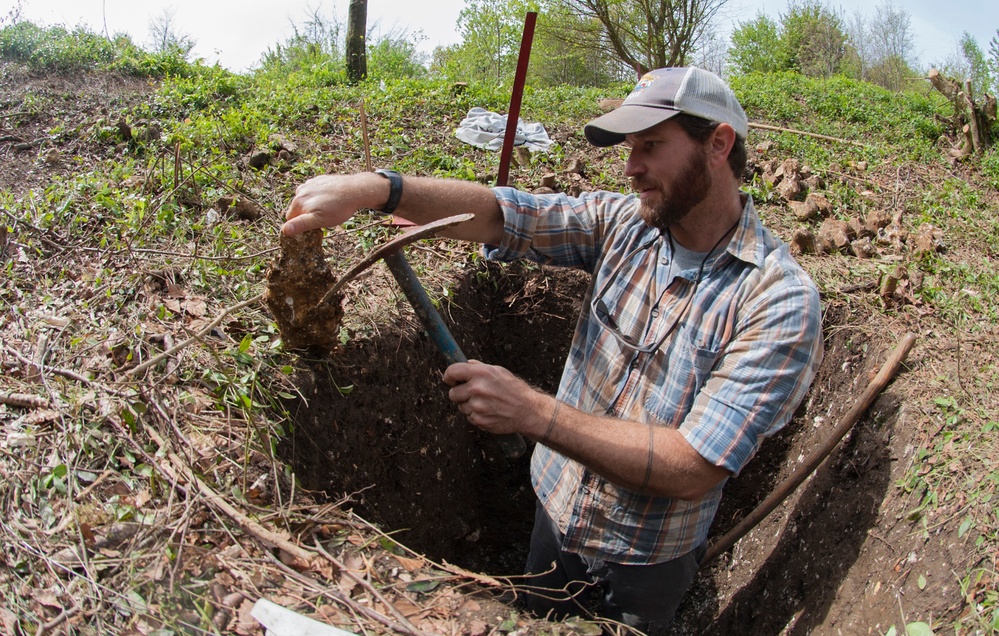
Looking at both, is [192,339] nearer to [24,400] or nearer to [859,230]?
[24,400]

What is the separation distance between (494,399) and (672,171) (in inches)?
35.3

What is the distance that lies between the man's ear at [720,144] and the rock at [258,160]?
2.89 metres

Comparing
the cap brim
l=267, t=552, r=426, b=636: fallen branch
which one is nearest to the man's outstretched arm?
the cap brim

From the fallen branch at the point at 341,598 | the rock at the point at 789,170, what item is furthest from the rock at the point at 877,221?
the fallen branch at the point at 341,598

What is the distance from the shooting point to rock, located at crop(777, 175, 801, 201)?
4598 mm

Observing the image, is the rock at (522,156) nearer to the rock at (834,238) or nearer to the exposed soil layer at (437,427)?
the exposed soil layer at (437,427)

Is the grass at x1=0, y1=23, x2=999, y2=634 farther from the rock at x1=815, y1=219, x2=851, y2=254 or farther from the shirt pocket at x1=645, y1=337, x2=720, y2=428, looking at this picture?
the shirt pocket at x1=645, y1=337, x2=720, y2=428

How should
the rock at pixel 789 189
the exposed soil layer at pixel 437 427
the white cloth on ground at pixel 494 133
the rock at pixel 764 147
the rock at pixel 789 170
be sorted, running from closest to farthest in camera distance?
the exposed soil layer at pixel 437 427
the rock at pixel 789 189
the rock at pixel 789 170
the white cloth on ground at pixel 494 133
the rock at pixel 764 147

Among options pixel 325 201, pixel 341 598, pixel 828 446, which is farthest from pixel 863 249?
pixel 341 598

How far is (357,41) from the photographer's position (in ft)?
24.1

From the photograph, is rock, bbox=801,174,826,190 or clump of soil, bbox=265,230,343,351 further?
rock, bbox=801,174,826,190

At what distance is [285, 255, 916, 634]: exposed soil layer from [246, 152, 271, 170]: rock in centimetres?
153

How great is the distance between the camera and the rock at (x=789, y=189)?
15.1ft

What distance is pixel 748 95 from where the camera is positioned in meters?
6.95
